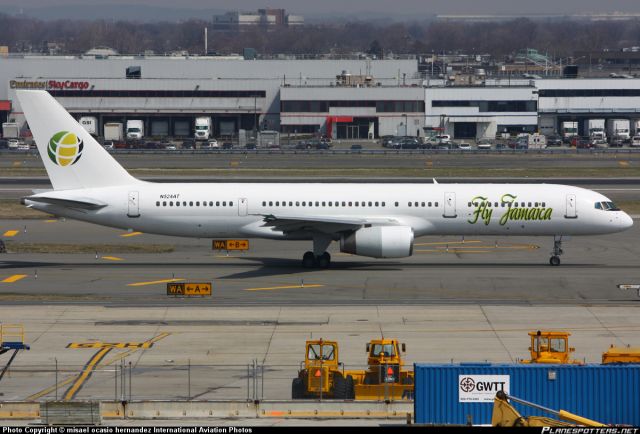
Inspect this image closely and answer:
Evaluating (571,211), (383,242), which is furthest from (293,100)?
(383,242)

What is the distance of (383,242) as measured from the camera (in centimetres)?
5669

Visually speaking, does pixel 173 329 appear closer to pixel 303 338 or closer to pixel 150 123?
pixel 303 338

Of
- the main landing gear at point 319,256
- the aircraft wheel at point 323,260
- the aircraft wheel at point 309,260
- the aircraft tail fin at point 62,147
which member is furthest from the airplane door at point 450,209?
the aircraft tail fin at point 62,147

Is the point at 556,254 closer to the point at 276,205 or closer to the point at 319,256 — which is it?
the point at 319,256

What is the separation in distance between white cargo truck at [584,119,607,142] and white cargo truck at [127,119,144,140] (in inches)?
2754

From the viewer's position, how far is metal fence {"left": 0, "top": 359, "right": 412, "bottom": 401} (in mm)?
33969

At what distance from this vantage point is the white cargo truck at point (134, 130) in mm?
170250

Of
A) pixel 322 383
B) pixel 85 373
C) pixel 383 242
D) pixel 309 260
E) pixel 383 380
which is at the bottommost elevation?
pixel 309 260

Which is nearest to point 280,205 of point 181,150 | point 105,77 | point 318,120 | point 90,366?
point 90,366

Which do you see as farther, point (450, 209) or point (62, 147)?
point (62, 147)

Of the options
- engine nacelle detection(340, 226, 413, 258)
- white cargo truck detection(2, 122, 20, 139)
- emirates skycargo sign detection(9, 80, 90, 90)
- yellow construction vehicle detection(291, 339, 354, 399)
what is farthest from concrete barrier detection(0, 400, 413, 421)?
Result: emirates skycargo sign detection(9, 80, 90, 90)

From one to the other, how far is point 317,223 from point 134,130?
117843 millimetres

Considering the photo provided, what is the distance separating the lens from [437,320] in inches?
1796

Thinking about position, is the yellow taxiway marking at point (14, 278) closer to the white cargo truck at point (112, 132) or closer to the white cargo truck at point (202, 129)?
the white cargo truck at point (112, 132)
